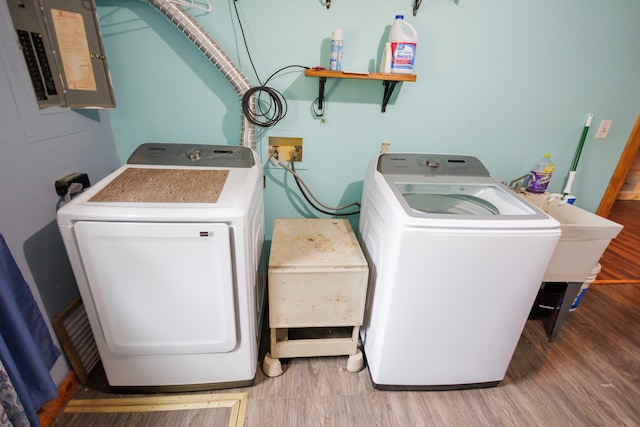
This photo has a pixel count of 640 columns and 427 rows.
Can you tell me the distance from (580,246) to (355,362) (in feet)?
4.17

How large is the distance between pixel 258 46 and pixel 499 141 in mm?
1523

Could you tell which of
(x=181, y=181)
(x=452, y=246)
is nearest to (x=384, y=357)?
(x=452, y=246)

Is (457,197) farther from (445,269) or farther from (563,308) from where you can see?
(563,308)

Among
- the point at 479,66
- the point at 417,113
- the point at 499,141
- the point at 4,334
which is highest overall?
the point at 479,66

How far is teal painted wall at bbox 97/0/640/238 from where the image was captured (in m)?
1.52

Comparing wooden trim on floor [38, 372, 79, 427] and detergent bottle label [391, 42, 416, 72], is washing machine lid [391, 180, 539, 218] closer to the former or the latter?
detergent bottle label [391, 42, 416, 72]

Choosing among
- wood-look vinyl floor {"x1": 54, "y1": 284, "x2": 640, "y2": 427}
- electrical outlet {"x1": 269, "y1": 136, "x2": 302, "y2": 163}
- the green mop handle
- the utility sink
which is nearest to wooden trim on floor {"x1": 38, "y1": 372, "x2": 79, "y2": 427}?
wood-look vinyl floor {"x1": 54, "y1": 284, "x2": 640, "y2": 427}

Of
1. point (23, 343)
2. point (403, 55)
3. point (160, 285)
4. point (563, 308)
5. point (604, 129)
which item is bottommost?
point (563, 308)

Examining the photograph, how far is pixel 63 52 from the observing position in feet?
4.18

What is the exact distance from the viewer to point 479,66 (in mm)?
1671

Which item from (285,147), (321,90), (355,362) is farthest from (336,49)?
(355,362)

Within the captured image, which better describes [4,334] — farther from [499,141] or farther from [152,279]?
[499,141]

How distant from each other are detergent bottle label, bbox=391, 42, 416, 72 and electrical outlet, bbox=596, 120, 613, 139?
140 cm

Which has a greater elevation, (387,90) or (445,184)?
(387,90)
